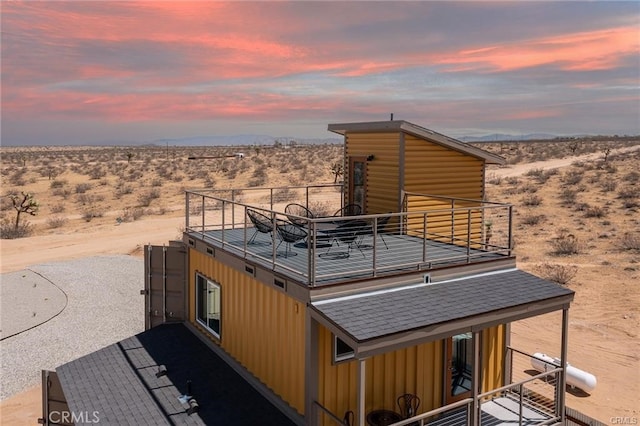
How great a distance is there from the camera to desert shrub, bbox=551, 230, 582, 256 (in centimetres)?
2558

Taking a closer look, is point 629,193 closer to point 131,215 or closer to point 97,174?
point 131,215

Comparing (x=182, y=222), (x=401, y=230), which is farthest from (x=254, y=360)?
(x=182, y=222)

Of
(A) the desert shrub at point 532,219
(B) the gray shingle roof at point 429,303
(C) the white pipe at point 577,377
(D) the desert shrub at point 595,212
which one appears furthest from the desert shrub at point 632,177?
(B) the gray shingle roof at point 429,303

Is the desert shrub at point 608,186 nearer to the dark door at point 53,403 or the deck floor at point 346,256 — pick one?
the deck floor at point 346,256

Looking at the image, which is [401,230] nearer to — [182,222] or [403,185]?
[403,185]

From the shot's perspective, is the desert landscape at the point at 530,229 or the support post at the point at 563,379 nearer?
the support post at the point at 563,379

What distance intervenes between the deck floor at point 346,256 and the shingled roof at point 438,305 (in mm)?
403

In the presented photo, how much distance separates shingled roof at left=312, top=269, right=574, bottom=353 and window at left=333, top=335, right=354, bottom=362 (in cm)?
70

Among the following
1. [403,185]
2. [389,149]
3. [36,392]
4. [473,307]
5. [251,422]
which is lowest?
[36,392]

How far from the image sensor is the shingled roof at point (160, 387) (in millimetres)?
9195

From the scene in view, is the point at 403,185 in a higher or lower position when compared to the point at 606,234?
higher

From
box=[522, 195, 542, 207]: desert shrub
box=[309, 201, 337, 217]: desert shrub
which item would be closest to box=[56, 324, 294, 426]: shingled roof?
box=[309, 201, 337, 217]: desert shrub

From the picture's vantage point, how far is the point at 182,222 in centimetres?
3409

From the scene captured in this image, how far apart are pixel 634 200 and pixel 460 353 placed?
32477mm
